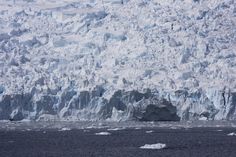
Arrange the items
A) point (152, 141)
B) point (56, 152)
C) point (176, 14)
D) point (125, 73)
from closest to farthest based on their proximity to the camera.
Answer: point (56, 152)
point (152, 141)
point (125, 73)
point (176, 14)

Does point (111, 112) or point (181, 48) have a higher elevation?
point (181, 48)

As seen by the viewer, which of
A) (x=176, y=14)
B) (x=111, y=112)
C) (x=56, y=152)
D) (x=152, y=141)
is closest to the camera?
(x=56, y=152)

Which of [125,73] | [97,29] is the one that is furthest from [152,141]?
[97,29]

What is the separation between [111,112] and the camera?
46625 millimetres

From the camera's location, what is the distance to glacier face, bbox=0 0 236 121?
47.1m

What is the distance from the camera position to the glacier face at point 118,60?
155 ft

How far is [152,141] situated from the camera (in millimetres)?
32500

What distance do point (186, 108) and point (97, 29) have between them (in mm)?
14146

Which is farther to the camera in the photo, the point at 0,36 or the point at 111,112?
the point at 0,36

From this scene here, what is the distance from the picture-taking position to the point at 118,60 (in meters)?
56.0

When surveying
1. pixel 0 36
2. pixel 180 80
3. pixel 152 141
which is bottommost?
pixel 152 141

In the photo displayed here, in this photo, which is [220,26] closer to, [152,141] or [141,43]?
[141,43]

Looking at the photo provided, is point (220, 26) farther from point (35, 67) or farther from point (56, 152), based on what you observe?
point (56, 152)

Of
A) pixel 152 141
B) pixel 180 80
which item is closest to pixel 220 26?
pixel 180 80
